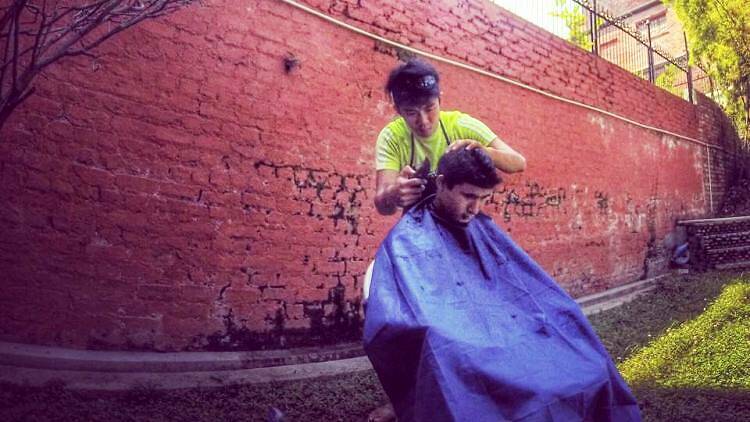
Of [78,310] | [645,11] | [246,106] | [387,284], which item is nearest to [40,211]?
[78,310]

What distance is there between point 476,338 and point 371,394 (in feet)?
5.78

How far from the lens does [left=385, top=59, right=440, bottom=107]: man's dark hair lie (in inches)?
81.6

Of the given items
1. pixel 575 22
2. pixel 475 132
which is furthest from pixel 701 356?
pixel 575 22

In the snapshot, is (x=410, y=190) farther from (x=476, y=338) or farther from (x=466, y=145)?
(x=476, y=338)

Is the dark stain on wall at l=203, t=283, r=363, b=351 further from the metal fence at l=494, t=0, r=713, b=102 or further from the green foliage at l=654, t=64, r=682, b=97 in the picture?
the green foliage at l=654, t=64, r=682, b=97

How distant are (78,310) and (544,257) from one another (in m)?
5.07

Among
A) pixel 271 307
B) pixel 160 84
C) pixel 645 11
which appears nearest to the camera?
pixel 160 84

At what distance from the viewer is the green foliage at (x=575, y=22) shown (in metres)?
7.61

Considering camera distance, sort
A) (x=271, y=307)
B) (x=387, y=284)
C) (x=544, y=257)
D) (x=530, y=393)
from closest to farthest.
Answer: (x=530, y=393)
(x=387, y=284)
(x=271, y=307)
(x=544, y=257)

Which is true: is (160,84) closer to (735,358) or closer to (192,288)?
(192,288)

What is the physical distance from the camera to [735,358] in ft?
11.2

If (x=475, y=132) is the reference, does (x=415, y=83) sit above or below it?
above

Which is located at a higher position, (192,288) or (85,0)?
(85,0)

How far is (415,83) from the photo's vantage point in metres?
2.07
